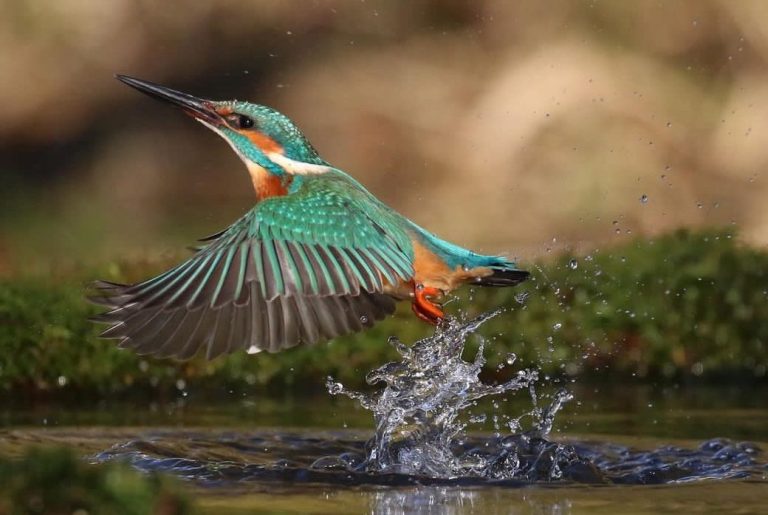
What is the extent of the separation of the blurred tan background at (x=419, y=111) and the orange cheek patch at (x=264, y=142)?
230 inches

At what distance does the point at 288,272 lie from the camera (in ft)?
14.5

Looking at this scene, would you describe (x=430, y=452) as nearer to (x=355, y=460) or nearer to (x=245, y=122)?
(x=355, y=460)

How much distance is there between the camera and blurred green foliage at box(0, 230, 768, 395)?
6.35m

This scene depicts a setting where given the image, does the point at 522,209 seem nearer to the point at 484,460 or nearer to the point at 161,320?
the point at 484,460

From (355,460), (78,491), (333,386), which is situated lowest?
(78,491)

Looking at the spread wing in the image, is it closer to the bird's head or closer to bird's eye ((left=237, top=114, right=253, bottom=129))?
the bird's head

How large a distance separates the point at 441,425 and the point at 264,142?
1.09 meters

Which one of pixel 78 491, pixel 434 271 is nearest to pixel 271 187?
pixel 434 271

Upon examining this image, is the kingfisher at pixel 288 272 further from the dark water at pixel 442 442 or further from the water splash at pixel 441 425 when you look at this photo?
the dark water at pixel 442 442

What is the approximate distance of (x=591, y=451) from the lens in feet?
16.8

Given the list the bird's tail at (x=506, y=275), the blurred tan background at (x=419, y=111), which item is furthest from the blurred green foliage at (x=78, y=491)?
the blurred tan background at (x=419, y=111)

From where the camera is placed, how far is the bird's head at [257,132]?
201 inches

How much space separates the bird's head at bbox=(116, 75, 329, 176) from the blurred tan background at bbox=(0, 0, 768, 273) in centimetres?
581

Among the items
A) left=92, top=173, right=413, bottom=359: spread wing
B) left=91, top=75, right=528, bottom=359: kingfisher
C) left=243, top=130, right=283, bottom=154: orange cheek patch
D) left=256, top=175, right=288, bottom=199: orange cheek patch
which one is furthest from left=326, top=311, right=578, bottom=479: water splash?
left=243, top=130, right=283, bottom=154: orange cheek patch
